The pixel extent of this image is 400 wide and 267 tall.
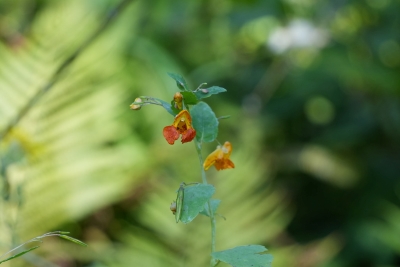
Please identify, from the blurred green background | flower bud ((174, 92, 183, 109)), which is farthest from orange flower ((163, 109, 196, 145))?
the blurred green background

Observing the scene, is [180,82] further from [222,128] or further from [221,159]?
[222,128]

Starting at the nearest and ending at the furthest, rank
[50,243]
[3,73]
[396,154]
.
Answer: [50,243] < [3,73] < [396,154]

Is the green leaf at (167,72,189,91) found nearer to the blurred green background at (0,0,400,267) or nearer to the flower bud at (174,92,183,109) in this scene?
the flower bud at (174,92,183,109)

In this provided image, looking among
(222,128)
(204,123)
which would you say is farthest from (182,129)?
(222,128)

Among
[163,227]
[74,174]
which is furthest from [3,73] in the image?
[163,227]

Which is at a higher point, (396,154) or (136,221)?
(396,154)

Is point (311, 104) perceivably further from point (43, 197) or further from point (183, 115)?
point (183, 115)

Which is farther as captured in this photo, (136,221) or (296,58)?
(296,58)

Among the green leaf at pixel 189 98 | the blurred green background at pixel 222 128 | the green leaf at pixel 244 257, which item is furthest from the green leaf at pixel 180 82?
the blurred green background at pixel 222 128
